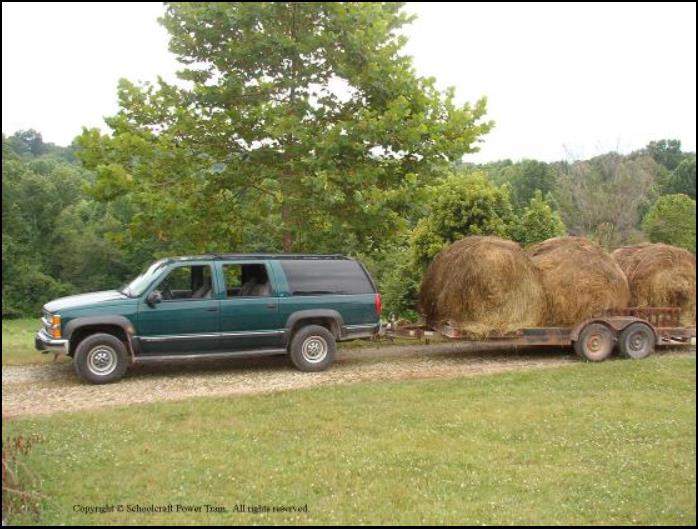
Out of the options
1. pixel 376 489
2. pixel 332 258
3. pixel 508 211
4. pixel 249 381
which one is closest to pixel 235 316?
pixel 249 381

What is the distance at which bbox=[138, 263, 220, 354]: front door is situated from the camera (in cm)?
985

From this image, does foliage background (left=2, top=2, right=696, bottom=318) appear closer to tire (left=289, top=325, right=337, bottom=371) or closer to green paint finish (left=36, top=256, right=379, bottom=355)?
green paint finish (left=36, top=256, right=379, bottom=355)

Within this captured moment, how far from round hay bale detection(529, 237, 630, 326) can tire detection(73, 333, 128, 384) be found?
7363mm

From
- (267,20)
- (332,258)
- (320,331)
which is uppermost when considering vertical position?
(267,20)

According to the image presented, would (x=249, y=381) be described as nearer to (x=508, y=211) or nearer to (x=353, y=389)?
(x=353, y=389)

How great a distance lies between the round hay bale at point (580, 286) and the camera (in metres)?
11.7

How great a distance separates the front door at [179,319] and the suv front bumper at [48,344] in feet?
3.53

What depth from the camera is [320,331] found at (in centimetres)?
1077

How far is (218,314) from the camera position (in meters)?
10.2

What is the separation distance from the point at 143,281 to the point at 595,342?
26.1 ft

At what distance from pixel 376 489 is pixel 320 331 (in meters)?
5.66

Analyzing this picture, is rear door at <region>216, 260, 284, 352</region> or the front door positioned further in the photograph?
rear door at <region>216, 260, 284, 352</region>

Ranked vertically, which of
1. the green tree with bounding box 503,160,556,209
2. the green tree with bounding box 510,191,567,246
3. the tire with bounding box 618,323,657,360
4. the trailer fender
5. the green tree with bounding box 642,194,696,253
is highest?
the green tree with bounding box 503,160,556,209

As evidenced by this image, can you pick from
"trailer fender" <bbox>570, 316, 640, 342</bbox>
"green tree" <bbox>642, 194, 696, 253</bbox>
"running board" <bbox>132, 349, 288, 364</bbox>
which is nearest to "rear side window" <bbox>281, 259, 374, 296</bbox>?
"running board" <bbox>132, 349, 288, 364</bbox>
